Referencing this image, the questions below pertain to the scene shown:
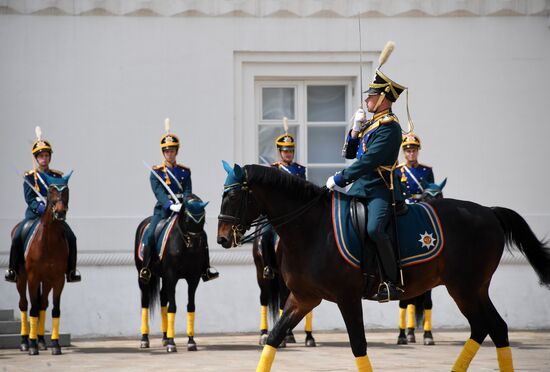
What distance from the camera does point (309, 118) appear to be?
1634 centimetres

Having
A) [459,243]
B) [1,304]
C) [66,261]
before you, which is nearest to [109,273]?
[1,304]

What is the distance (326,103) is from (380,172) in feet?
24.7

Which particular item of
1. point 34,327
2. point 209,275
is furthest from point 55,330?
point 209,275


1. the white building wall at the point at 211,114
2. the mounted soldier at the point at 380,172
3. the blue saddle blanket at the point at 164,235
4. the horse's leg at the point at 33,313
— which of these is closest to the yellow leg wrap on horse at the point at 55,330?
the horse's leg at the point at 33,313

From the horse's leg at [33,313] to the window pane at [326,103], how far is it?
5533 mm

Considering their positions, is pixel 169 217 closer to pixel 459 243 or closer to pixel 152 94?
pixel 152 94

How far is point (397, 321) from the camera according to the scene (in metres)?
15.7

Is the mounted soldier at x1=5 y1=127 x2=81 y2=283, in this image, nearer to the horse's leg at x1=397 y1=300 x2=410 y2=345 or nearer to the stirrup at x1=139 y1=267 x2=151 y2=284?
the stirrup at x1=139 y1=267 x2=151 y2=284

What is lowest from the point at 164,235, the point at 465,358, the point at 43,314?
the point at 43,314

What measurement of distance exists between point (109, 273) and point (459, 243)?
7571mm

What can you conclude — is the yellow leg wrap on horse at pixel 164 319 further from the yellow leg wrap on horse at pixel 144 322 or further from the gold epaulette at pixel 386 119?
the gold epaulette at pixel 386 119

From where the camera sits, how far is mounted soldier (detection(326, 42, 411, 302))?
8.66 meters

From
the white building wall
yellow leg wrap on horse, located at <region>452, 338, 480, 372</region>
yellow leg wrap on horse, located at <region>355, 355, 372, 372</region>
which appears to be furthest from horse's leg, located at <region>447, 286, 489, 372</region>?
the white building wall

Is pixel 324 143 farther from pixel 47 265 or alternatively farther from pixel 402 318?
pixel 47 265
